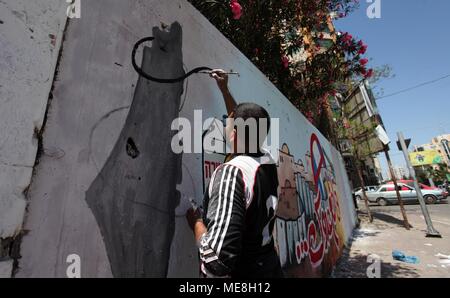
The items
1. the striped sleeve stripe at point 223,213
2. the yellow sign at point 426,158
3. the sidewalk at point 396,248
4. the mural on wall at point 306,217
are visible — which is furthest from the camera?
the yellow sign at point 426,158

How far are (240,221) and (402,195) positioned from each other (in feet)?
67.8

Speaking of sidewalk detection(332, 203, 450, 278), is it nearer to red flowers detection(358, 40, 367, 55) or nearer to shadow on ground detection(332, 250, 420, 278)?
shadow on ground detection(332, 250, 420, 278)

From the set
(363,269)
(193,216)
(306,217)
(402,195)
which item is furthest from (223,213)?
(402,195)

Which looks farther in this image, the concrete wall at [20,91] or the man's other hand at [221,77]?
the man's other hand at [221,77]

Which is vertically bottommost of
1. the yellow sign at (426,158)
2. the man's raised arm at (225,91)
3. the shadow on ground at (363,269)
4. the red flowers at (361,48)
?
the shadow on ground at (363,269)

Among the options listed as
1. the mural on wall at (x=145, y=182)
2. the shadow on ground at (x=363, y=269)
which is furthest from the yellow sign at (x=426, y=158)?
the mural on wall at (x=145, y=182)

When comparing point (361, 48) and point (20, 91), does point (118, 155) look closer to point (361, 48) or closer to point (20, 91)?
point (20, 91)

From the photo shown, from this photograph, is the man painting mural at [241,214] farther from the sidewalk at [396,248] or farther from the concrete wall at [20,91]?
the sidewalk at [396,248]

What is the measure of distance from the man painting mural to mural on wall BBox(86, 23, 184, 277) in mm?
214

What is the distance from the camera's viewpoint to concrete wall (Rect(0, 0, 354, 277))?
3.12ft

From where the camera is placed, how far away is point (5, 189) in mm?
803

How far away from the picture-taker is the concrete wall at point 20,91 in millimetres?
814
